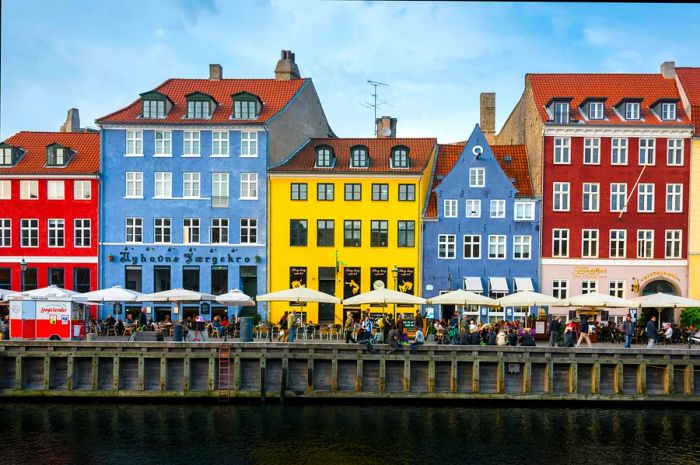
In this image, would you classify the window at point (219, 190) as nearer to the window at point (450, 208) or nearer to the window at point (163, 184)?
the window at point (163, 184)

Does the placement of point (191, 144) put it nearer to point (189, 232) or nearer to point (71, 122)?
point (189, 232)

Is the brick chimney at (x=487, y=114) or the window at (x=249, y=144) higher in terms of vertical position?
the brick chimney at (x=487, y=114)

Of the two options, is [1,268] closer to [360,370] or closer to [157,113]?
[157,113]

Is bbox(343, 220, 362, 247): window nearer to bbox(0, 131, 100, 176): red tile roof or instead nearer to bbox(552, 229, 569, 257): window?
bbox(552, 229, 569, 257): window

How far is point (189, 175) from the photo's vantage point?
44812 millimetres

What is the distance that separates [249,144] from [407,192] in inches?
443

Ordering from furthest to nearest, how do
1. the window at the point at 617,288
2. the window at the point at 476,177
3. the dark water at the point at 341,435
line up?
the window at the point at 476,177 < the window at the point at 617,288 < the dark water at the point at 341,435

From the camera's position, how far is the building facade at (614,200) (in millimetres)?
43094

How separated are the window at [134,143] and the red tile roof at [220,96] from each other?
89 cm

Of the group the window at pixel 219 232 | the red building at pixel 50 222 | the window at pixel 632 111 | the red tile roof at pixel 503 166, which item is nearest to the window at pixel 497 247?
Answer: the red tile roof at pixel 503 166

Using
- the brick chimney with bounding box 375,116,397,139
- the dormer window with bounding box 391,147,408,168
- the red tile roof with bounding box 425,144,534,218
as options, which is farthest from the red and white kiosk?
the brick chimney with bounding box 375,116,397,139

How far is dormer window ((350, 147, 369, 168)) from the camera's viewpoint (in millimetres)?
44250

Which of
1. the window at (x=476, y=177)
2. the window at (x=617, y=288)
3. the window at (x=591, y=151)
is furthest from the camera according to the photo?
the window at (x=476, y=177)

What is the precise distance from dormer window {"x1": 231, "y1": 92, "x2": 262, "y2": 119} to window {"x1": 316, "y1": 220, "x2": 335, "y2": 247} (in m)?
8.76
